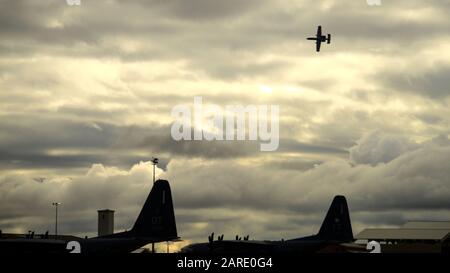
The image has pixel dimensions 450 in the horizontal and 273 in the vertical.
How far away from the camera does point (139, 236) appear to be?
327ft

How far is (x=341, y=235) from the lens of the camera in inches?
5064

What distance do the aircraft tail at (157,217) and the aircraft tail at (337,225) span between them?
116ft

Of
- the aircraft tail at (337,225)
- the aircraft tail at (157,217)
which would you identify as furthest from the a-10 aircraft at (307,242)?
the aircraft tail at (157,217)

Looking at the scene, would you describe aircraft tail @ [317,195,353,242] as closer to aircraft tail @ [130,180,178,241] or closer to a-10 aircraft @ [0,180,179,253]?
a-10 aircraft @ [0,180,179,253]

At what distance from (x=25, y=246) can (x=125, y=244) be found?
11882mm

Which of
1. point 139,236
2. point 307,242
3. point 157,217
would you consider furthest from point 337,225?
point 139,236

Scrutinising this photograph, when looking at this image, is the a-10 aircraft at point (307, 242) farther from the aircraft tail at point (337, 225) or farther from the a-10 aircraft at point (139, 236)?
the a-10 aircraft at point (139, 236)

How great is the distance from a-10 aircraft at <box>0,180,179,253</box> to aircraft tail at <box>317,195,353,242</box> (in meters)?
35.2

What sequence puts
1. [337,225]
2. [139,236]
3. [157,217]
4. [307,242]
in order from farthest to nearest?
[337,225] → [307,242] → [157,217] → [139,236]

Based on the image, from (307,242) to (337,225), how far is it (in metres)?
12.5

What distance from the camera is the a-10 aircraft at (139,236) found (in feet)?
309

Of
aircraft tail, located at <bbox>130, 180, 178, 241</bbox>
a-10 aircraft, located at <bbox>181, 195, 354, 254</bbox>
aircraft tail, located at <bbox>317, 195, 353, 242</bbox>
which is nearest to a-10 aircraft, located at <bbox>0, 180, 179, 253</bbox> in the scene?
aircraft tail, located at <bbox>130, 180, 178, 241</bbox>

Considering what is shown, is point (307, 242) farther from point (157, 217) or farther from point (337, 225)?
point (157, 217)
